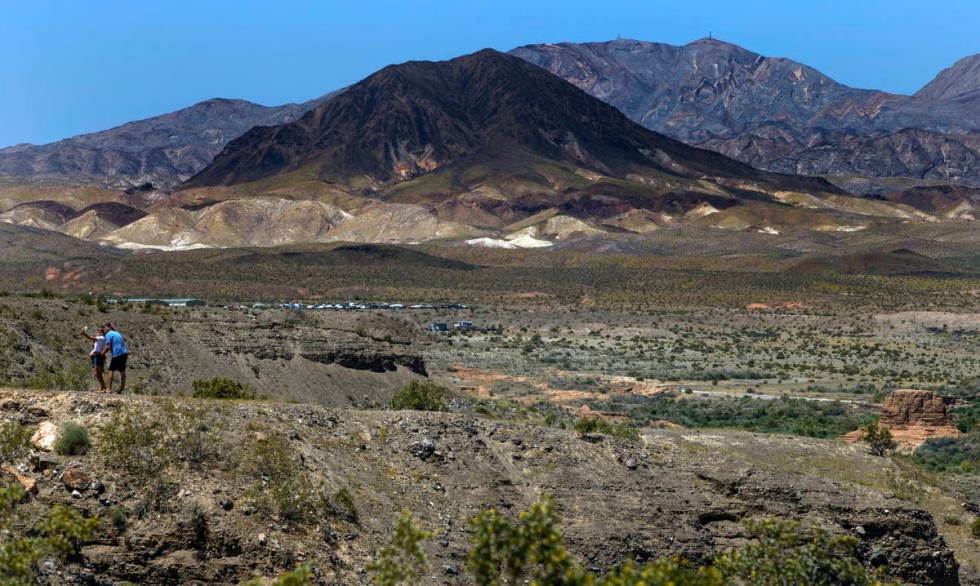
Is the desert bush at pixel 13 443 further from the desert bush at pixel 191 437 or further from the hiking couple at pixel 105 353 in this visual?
the hiking couple at pixel 105 353

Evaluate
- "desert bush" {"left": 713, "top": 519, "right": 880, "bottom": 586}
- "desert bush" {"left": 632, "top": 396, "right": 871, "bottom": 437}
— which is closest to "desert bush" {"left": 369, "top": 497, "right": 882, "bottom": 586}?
"desert bush" {"left": 713, "top": 519, "right": 880, "bottom": 586}

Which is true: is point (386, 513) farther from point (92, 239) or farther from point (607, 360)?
point (92, 239)

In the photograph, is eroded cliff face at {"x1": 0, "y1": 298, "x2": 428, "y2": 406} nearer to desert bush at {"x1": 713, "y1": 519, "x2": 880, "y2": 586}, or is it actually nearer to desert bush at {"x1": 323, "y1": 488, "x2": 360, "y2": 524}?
desert bush at {"x1": 323, "y1": 488, "x2": 360, "y2": 524}

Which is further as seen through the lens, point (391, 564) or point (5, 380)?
point (5, 380)

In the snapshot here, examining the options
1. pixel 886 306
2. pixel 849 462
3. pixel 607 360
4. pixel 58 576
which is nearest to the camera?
pixel 58 576

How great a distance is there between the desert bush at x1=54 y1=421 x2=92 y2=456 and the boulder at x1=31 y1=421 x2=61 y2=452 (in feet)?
0.31

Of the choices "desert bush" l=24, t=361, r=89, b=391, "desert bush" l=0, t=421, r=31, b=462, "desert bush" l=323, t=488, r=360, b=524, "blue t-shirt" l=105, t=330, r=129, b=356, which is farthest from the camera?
"desert bush" l=24, t=361, r=89, b=391

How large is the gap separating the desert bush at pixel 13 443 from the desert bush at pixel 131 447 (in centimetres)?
104

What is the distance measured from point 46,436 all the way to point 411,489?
6.35 m

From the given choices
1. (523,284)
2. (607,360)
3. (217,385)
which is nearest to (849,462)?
(217,385)

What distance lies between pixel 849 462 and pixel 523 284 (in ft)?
356

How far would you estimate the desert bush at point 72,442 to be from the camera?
17391 millimetres

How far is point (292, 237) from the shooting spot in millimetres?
195250

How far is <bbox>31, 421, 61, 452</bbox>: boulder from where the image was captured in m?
17.4
